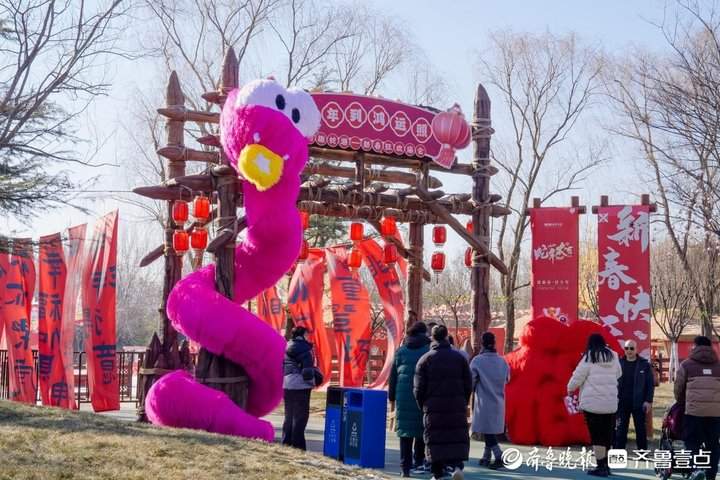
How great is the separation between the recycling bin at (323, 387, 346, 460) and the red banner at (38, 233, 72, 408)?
6945mm

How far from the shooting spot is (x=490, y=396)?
10.9m

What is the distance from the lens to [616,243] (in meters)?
14.3

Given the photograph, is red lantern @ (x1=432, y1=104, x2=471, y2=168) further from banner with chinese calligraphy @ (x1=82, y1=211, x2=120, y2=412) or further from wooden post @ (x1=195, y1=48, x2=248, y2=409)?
banner with chinese calligraphy @ (x1=82, y1=211, x2=120, y2=412)

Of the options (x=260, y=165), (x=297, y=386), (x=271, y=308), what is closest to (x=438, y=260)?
(x=260, y=165)

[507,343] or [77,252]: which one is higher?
[77,252]

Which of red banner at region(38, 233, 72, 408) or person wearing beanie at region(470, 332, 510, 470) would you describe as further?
red banner at region(38, 233, 72, 408)

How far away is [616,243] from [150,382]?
758cm

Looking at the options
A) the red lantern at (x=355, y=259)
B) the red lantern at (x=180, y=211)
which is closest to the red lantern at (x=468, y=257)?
the red lantern at (x=355, y=259)

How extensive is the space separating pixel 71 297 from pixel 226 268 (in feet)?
16.9

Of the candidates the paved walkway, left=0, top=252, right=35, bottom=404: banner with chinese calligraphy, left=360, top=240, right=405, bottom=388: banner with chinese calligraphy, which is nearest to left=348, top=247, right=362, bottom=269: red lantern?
left=360, top=240, right=405, bottom=388: banner with chinese calligraphy

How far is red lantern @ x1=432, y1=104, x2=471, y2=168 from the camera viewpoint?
14594 millimetres

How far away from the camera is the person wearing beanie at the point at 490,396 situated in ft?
35.4

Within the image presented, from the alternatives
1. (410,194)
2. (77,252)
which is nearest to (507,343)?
(410,194)

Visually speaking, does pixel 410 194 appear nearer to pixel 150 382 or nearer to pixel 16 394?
pixel 150 382
